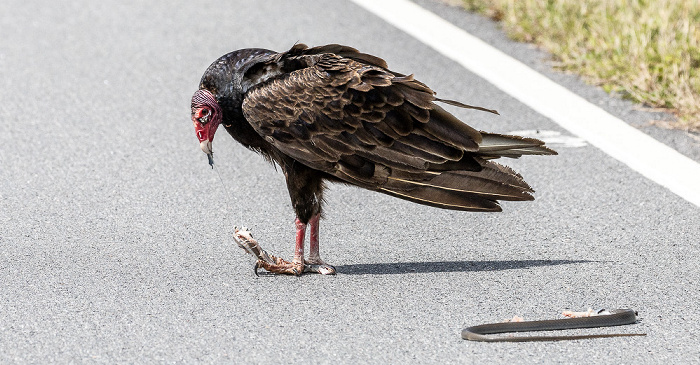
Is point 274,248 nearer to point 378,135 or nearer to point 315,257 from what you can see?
point 315,257

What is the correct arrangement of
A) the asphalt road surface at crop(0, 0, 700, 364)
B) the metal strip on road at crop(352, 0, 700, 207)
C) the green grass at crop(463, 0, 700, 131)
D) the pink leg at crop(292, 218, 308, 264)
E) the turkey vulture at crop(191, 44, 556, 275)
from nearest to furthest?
the asphalt road surface at crop(0, 0, 700, 364) → the turkey vulture at crop(191, 44, 556, 275) → the pink leg at crop(292, 218, 308, 264) → the metal strip on road at crop(352, 0, 700, 207) → the green grass at crop(463, 0, 700, 131)

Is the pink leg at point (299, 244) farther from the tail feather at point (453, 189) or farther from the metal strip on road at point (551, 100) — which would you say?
the metal strip on road at point (551, 100)

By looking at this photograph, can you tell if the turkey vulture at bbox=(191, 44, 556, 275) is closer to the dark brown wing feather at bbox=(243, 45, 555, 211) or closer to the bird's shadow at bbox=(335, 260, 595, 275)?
the dark brown wing feather at bbox=(243, 45, 555, 211)

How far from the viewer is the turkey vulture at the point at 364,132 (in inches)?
195

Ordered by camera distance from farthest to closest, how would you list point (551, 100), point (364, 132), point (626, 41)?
point (626, 41)
point (551, 100)
point (364, 132)

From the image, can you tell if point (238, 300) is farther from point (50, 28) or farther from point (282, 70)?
point (50, 28)

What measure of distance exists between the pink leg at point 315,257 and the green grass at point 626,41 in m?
2.86

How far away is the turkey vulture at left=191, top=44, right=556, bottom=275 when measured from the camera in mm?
4961

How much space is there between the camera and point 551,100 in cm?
757

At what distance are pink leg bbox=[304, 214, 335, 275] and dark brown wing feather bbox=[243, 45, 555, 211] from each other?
342 mm

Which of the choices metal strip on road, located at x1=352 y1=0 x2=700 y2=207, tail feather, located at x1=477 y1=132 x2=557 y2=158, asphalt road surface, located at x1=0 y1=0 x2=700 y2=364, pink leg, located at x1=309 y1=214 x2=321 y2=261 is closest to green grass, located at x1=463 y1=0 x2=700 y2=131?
asphalt road surface, located at x1=0 y1=0 x2=700 y2=364

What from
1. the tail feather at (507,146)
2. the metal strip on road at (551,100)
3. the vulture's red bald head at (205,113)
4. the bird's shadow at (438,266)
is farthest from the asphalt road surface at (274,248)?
the vulture's red bald head at (205,113)

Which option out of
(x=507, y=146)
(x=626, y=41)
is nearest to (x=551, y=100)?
(x=626, y=41)

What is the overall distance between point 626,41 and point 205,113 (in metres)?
4.02
